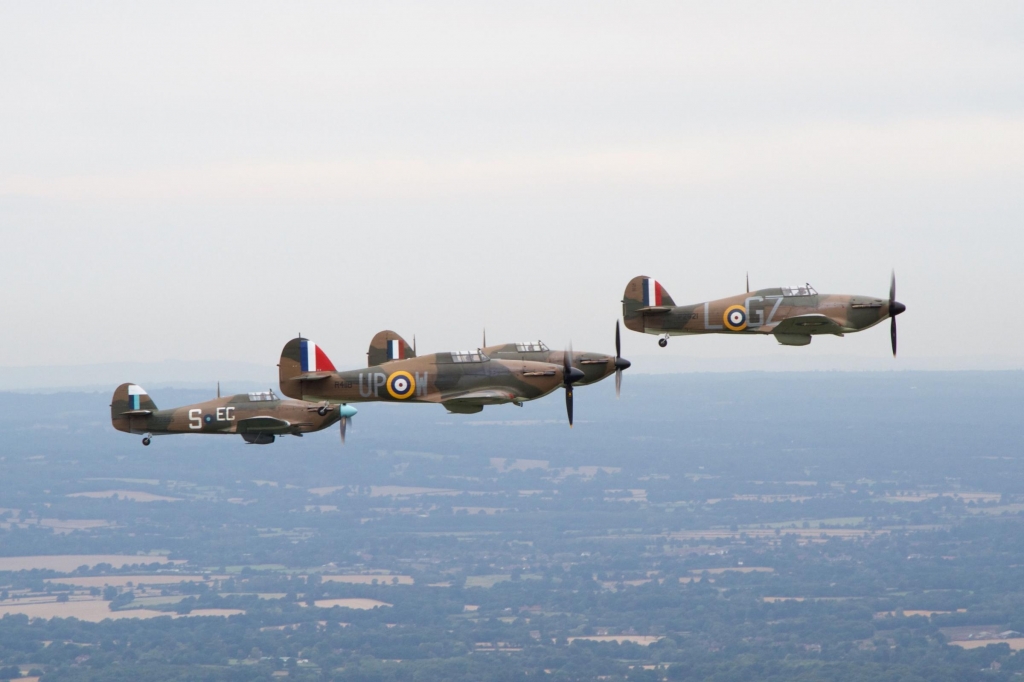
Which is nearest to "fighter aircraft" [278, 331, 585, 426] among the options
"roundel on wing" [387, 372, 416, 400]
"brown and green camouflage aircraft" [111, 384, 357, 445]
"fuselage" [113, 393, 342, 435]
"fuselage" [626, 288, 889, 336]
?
"roundel on wing" [387, 372, 416, 400]

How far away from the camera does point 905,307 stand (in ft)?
297

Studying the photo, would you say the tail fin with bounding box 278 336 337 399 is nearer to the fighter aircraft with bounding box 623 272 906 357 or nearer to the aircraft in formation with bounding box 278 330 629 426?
the aircraft in formation with bounding box 278 330 629 426

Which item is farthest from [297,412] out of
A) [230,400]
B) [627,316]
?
[627,316]

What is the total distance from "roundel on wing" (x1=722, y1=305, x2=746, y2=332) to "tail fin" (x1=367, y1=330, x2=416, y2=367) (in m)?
28.8

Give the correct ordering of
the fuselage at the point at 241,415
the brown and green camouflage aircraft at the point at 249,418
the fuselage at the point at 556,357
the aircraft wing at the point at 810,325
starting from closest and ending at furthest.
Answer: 1. the aircraft wing at the point at 810,325
2. the fuselage at the point at 556,357
3. the brown and green camouflage aircraft at the point at 249,418
4. the fuselage at the point at 241,415

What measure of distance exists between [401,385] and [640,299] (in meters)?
15.6

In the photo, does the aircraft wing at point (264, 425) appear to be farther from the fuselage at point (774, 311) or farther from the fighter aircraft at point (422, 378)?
the fuselage at point (774, 311)

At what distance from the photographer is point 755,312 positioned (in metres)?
91.4

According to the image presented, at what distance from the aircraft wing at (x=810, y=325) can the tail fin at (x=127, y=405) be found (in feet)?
167

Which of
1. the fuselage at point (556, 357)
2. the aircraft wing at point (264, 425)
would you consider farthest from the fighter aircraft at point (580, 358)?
the aircraft wing at point (264, 425)

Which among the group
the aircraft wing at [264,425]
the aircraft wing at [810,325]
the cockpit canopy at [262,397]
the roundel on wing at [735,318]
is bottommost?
the aircraft wing at [264,425]

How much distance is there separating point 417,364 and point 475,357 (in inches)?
139

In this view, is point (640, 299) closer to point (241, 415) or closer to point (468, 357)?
point (468, 357)

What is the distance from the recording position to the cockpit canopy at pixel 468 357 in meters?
91.2
